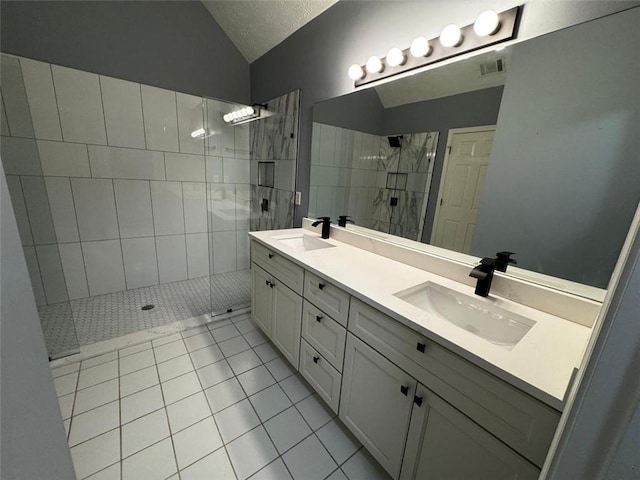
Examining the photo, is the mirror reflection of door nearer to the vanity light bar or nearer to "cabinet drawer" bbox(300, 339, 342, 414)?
the vanity light bar

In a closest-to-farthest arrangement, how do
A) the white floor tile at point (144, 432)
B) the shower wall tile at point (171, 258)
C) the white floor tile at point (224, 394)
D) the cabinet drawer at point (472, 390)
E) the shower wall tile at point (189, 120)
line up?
the cabinet drawer at point (472, 390) < the white floor tile at point (144, 432) < the white floor tile at point (224, 394) < the shower wall tile at point (189, 120) < the shower wall tile at point (171, 258)

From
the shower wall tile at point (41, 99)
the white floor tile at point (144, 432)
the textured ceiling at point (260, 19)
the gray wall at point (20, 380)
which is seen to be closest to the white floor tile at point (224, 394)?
the white floor tile at point (144, 432)

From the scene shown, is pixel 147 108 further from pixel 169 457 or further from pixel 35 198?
pixel 169 457

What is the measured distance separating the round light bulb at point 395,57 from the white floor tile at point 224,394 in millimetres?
2120

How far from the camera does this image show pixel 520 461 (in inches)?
26.5

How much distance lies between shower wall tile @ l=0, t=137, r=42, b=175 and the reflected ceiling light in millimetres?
2615

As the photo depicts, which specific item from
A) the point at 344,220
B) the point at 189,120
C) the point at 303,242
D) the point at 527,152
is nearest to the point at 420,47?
the point at 527,152

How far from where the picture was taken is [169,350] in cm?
186

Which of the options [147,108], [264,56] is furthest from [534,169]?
[147,108]

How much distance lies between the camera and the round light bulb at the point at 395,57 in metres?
1.38

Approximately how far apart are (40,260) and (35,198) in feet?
1.66

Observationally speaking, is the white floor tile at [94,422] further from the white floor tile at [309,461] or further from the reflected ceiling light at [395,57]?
the reflected ceiling light at [395,57]

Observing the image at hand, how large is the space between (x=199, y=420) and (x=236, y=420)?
197 mm

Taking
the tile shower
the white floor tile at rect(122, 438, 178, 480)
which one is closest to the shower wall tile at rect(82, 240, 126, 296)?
the tile shower
